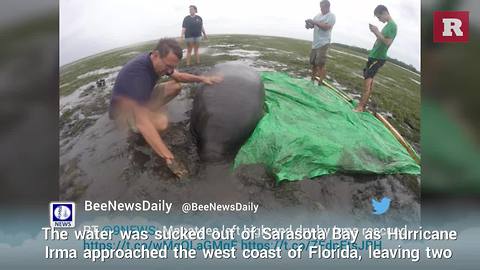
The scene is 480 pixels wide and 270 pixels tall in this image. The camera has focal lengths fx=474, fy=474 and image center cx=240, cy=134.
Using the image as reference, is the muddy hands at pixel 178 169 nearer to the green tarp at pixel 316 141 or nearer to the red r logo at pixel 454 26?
the green tarp at pixel 316 141

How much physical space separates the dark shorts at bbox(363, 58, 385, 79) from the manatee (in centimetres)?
130

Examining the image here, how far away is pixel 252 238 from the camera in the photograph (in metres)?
4.64

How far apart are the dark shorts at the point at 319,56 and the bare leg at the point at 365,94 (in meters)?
0.55

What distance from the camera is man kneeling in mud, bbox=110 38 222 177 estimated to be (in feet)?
15.7

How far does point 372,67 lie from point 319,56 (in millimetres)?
604

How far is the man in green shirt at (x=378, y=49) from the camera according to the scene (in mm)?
5012

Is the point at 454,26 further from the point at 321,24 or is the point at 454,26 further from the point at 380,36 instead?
the point at 321,24

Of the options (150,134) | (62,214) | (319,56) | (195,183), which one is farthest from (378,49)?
(62,214)

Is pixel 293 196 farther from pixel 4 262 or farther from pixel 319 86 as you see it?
pixel 4 262

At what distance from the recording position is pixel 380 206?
15.4 ft

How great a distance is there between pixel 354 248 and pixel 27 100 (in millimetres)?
3558

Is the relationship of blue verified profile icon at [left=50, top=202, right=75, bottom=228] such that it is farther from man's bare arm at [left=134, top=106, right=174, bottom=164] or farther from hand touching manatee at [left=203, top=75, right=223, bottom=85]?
hand touching manatee at [left=203, top=75, right=223, bottom=85]

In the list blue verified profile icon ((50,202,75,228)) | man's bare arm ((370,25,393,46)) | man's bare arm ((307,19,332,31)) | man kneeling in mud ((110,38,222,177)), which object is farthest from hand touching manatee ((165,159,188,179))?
man's bare arm ((370,25,393,46))

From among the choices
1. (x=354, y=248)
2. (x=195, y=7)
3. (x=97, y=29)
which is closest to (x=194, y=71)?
(x=195, y=7)
